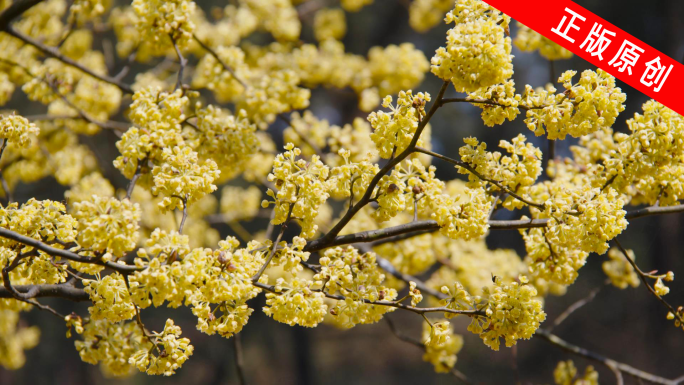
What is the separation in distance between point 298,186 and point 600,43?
2.01m

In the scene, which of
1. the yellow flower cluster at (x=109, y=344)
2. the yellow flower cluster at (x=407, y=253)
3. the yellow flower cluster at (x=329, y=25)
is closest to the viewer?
the yellow flower cluster at (x=109, y=344)

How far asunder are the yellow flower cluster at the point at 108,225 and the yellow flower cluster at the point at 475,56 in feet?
3.75

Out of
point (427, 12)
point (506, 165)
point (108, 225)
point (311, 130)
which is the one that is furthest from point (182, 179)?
point (427, 12)

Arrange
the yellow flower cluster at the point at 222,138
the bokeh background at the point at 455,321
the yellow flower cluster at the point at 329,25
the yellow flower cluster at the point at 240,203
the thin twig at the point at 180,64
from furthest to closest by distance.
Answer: the bokeh background at the point at 455,321 → the yellow flower cluster at the point at 329,25 → the yellow flower cluster at the point at 240,203 → the yellow flower cluster at the point at 222,138 → the thin twig at the point at 180,64

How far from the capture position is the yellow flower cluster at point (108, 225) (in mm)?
1645

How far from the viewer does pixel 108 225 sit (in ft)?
5.45

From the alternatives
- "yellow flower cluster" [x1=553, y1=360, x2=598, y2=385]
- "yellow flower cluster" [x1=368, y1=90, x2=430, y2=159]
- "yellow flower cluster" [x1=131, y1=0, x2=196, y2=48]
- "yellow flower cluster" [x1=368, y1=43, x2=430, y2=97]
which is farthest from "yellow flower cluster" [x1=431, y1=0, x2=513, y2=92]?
"yellow flower cluster" [x1=368, y1=43, x2=430, y2=97]

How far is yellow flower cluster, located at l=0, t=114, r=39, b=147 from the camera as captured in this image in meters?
2.13

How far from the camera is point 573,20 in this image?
293 centimetres

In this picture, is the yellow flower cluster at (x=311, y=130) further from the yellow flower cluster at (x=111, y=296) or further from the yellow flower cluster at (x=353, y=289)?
the yellow flower cluster at (x=111, y=296)

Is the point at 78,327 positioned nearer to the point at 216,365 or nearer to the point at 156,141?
the point at 156,141

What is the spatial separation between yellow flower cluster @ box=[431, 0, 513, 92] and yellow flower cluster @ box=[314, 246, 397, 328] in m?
0.84

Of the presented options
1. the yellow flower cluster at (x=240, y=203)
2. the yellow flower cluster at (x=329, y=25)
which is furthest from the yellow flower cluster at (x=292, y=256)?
the yellow flower cluster at (x=329, y=25)

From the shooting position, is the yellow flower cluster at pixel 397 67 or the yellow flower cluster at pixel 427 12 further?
the yellow flower cluster at pixel 427 12
